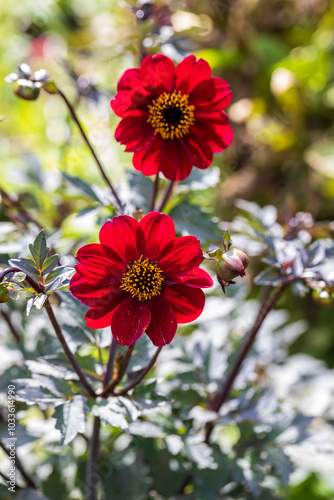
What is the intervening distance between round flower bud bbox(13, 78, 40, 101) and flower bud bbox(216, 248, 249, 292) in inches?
12.9

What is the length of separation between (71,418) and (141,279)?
7.2 inches

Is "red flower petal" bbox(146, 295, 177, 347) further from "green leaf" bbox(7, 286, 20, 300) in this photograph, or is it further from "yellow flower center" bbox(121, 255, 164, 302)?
"green leaf" bbox(7, 286, 20, 300)

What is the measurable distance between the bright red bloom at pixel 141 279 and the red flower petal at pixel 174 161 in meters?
0.10

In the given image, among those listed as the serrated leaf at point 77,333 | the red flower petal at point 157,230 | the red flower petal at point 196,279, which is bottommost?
the serrated leaf at point 77,333

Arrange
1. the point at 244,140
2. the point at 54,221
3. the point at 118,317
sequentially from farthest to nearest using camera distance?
1. the point at 244,140
2. the point at 54,221
3. the point at 118,317

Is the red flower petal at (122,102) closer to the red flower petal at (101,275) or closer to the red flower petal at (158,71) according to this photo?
the red flower petal at (158,71)

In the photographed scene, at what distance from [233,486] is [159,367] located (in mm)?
244

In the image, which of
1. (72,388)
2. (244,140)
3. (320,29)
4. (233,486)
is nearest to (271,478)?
(233,486)

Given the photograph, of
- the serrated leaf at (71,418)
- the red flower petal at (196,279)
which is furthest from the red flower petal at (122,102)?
the serrated leaf at (71,418)

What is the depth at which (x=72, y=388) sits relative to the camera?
603mm

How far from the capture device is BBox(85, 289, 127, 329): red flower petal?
19.7 inches

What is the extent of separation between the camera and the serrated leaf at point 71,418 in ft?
1.75

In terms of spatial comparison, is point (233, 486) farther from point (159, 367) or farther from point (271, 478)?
point (159, 367)

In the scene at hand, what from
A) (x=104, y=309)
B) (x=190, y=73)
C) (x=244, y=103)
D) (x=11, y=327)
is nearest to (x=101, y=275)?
Result: (x=104, y=309)
